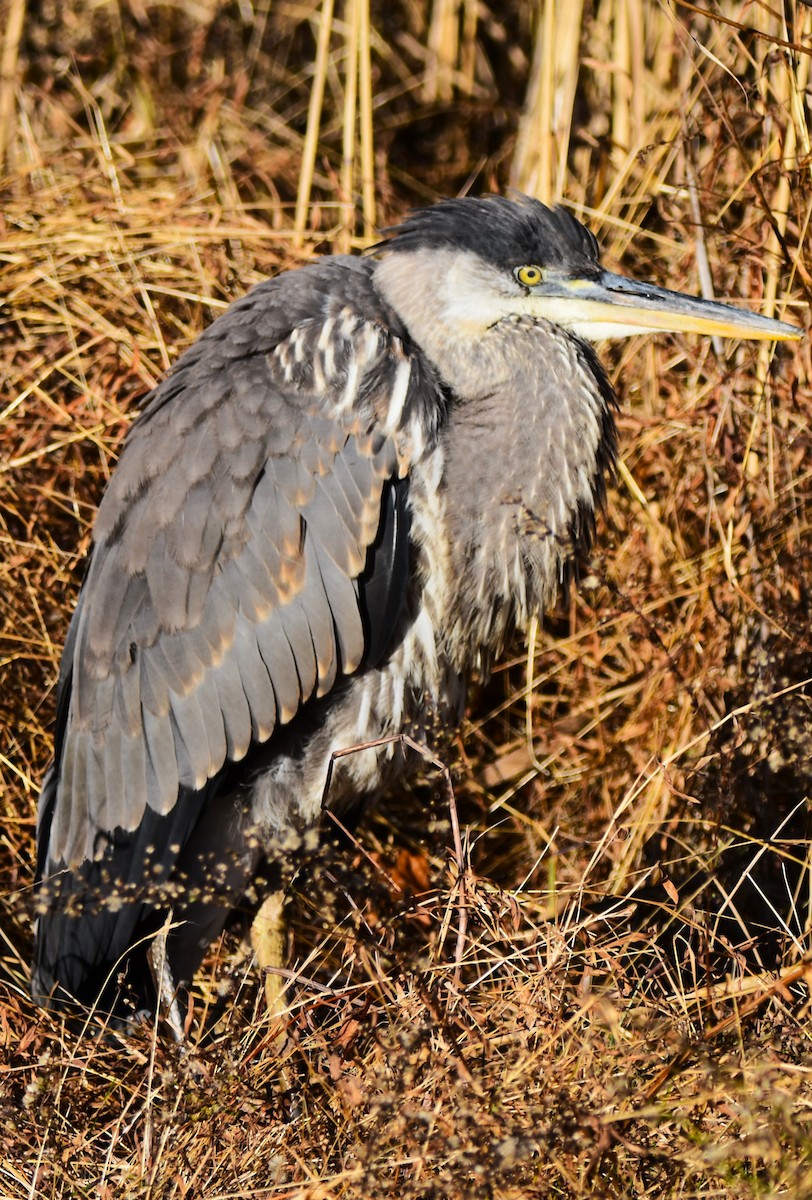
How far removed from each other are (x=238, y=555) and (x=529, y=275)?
0.86 metres

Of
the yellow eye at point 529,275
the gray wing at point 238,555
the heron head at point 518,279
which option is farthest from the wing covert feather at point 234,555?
the yellow eye at point 529,275

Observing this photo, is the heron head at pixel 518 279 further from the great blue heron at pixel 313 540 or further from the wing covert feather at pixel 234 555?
the wing covert feather at pixel 234 555

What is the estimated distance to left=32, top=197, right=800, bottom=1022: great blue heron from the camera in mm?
2471

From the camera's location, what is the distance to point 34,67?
178 inches

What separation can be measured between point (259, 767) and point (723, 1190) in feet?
4.15

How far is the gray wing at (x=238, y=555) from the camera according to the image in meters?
2.46

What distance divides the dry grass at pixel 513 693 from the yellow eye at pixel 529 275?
477 millimetres

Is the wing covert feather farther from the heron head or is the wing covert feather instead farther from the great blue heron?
the heron head

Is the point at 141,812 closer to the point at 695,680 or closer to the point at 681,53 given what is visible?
the point at 695,680

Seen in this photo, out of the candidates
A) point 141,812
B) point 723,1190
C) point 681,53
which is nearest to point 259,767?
point 141,812

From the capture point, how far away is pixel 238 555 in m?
2.48

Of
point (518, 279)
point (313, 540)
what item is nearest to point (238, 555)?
point (313, 540)

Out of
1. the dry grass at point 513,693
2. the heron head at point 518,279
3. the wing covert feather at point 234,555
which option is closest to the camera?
the dry grass at point 513,693

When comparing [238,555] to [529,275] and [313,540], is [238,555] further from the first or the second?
[529,275]
